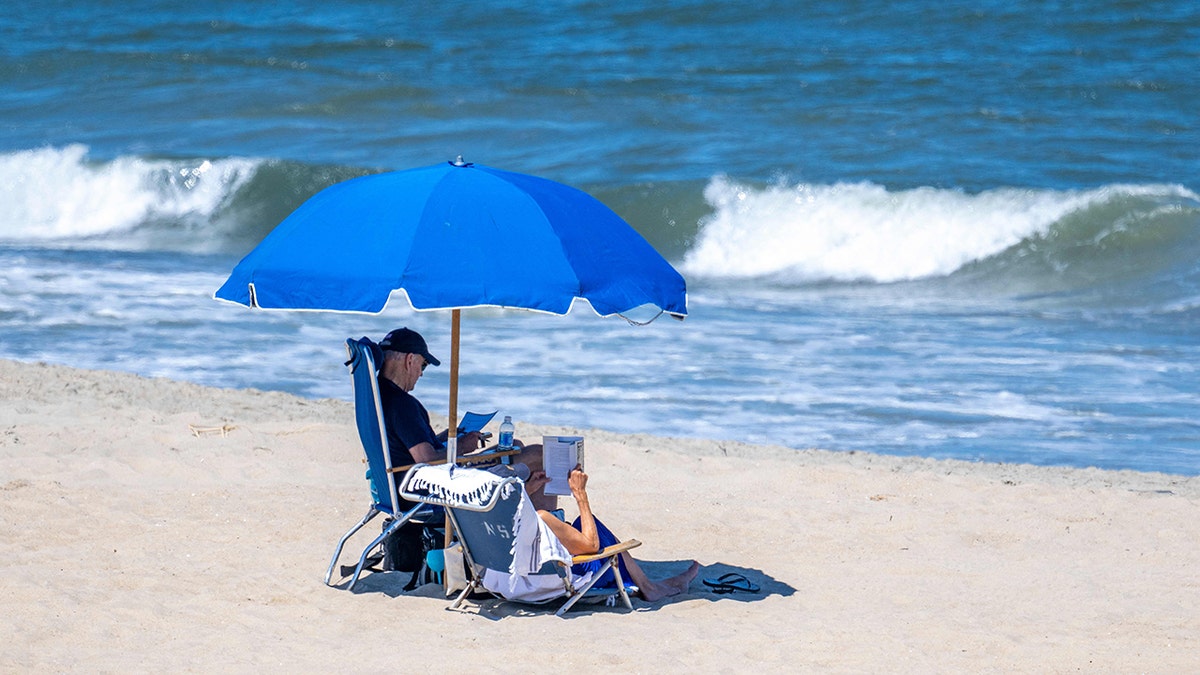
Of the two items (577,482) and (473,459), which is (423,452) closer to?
(473,459)

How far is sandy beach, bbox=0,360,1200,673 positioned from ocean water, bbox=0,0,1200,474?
131 cm

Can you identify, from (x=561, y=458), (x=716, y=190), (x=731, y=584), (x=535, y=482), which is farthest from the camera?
(x=716, y=190)

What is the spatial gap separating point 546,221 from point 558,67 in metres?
18.5

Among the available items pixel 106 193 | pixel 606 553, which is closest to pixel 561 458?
pixel 606 553

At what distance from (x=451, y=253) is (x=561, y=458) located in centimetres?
102

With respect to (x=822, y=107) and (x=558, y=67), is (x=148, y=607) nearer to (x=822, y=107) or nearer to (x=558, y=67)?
(x=822, y=107)

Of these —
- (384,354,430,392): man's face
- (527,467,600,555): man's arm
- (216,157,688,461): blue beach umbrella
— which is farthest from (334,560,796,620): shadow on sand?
(384,354,430,392): man's face

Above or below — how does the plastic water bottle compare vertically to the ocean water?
below

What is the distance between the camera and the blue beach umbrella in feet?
15.0

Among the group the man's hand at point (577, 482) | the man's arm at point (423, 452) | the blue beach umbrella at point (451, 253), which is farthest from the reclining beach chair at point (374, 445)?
the man's hand at point (577, 482)

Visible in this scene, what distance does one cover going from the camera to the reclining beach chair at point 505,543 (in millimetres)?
5000

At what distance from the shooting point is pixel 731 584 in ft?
18.8

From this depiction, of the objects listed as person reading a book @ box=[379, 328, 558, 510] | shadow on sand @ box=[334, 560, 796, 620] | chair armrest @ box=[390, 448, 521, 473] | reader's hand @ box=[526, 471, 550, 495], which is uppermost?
person reading a book @ box=[379, 328, 558, 510]

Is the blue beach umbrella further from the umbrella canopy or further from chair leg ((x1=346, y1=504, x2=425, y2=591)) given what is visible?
chair leg ((x1=346, y1=504, x2=425, y2=591))
